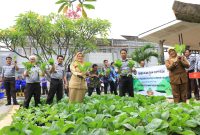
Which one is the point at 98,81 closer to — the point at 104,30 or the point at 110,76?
the point at 110,76

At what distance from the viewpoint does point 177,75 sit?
697 centimetres

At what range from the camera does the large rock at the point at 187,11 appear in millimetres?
1187

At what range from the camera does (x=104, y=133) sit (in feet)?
9.59

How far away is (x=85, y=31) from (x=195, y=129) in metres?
21.7

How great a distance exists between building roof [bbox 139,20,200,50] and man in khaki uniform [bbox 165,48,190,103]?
6.82 m

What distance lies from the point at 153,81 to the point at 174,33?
4797 mm

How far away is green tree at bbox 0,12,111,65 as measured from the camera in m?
22.8

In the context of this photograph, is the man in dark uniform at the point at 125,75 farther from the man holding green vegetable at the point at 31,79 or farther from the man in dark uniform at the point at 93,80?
the man in dark uniform at the point at 93,80

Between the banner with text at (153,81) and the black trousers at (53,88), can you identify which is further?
the banner with text at (153,81)

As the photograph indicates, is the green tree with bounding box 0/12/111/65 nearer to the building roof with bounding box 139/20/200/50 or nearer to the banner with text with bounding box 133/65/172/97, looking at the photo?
the building roof with bounding box 139/20/200/50

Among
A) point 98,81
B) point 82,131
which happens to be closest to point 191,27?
point 98,81

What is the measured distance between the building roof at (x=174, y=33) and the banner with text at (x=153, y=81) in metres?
2.97

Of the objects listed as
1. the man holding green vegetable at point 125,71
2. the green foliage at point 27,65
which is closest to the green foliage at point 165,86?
the man holding green vegetable at point 125,71

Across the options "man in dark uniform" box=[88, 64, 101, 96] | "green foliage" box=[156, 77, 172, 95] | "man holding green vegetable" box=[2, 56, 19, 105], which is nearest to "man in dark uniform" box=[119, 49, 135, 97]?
"green foliage" box=[156, 77, 172, 95]
